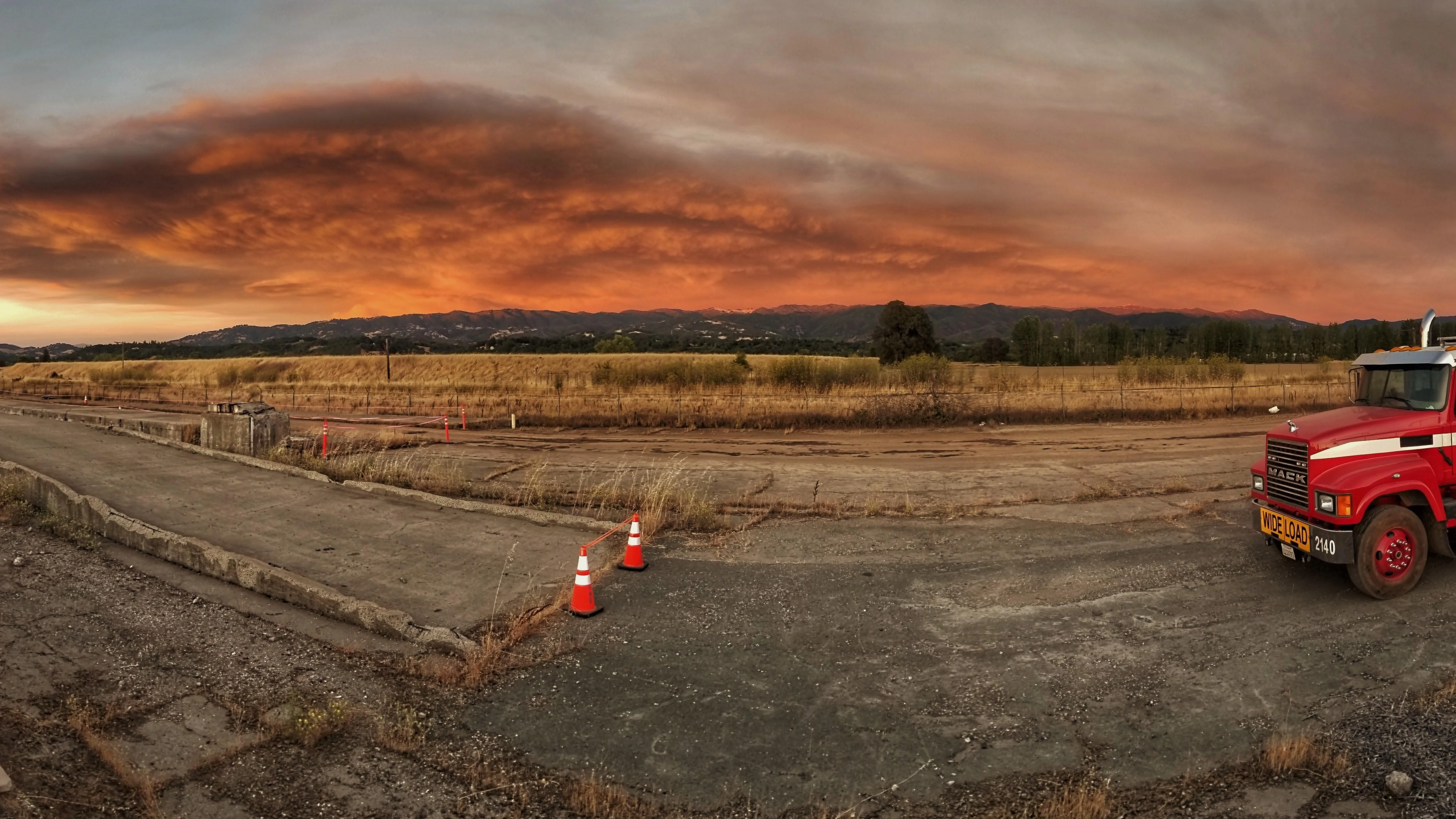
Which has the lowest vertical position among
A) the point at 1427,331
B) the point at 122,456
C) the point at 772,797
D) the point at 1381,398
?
the point at 772,797

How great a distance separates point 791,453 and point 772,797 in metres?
16.6

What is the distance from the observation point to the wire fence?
28844 millimetres

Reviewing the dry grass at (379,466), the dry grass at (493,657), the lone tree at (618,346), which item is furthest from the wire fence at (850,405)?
the lone tree at (618,346)

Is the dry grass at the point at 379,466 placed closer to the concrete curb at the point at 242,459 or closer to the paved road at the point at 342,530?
the concrete curb at the point at 242,459

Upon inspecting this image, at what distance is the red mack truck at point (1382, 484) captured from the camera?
8.31 m

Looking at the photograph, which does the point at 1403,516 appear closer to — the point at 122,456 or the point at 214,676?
the point at 214,676

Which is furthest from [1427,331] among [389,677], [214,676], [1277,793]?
[214,676]

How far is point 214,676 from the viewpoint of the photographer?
7098mm

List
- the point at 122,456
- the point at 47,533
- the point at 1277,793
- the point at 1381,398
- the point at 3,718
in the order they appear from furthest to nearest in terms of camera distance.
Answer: the point at 122,456
the point at 47,533
the point at 1381,398
the point at 3,718
the point at 1277,793

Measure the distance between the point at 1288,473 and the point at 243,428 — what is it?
2116cm

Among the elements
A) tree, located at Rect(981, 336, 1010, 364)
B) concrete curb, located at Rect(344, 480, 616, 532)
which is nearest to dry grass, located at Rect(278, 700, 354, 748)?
concrete curb, located at Rect(344, 480, 616, 532)

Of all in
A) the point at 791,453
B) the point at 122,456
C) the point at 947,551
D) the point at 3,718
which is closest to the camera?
the point at 3,718

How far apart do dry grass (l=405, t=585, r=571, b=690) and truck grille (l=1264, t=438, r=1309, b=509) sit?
8414 millimetres

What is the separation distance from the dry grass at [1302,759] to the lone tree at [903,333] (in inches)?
2329
